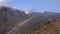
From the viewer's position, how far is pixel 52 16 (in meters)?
1.43

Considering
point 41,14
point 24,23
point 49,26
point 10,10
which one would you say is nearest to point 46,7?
point 41,14

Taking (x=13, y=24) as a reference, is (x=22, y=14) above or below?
above

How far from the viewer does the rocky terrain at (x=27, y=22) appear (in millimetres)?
1423

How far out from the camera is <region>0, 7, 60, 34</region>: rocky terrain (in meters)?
1.42

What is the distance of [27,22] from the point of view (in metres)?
1.51

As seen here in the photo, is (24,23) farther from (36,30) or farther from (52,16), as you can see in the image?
(52,16)

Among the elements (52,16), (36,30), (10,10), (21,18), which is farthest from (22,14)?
(52,16)

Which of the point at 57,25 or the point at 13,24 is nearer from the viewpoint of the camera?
the point at 57,25

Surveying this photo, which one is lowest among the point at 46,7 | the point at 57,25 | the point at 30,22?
the point at 57,25

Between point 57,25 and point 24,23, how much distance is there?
0.39m

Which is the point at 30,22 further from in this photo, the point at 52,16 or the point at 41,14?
the point at 52,16

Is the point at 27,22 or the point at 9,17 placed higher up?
the point at 9,17

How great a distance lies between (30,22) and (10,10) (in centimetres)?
29

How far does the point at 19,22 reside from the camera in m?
1.52
